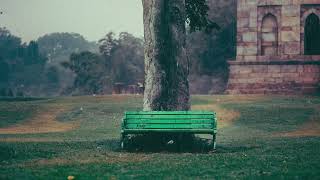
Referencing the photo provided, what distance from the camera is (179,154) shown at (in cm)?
1234

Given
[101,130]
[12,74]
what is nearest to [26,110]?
[101,130]

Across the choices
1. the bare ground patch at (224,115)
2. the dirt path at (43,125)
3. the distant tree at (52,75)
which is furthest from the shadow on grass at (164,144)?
the distant tree at (52,75)

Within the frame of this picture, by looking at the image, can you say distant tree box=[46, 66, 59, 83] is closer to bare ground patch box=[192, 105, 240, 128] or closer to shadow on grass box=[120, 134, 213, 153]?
bare ground patch box=[192, 105, 240, 128]

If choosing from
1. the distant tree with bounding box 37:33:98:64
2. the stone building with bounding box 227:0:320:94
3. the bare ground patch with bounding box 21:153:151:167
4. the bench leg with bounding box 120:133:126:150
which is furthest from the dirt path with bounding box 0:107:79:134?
the distant tree with bounding box 37:33:98:64

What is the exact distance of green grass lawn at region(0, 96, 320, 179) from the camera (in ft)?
30.2

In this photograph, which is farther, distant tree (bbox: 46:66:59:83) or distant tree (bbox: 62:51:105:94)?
distant tree (bbox: 46:66:59:83)

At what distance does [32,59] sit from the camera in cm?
8262

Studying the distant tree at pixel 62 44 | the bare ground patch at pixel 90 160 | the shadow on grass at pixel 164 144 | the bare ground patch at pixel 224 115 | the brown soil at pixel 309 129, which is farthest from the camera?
the distant tree at pixel 62 44

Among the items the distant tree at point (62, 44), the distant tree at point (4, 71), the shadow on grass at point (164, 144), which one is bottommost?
the shadow on grass at point (164, 144)

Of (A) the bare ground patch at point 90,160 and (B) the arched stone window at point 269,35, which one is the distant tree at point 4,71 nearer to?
(B) the arched stone window at point 269,35

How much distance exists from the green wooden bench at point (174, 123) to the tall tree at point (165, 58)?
259cm

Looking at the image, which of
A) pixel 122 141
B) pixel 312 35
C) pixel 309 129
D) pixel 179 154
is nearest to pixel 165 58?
pixel 122 141

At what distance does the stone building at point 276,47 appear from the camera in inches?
1352

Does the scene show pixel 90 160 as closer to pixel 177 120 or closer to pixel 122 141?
pixel 122 141
